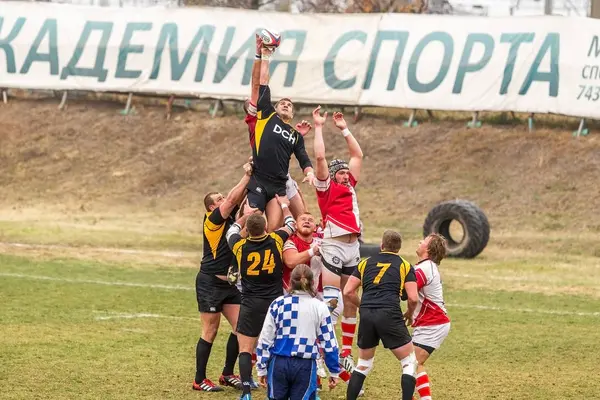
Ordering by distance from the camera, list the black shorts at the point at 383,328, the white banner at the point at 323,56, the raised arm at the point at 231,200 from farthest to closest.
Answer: the white banner at the point at 323,56, the raised arm at the point at 231,200, the black shorts at the point at 383,328

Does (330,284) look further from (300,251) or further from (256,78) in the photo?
(256,78)

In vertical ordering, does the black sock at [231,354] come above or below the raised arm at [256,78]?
below

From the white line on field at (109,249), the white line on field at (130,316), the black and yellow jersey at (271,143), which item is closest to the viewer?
the black and yellow jersey at (271,143)

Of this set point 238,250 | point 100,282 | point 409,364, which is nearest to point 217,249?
point 238,250

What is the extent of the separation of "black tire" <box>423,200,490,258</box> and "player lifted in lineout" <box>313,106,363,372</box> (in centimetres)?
1185

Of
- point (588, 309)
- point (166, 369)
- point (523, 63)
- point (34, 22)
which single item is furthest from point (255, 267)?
point (34, 22)

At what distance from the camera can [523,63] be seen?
3294cm

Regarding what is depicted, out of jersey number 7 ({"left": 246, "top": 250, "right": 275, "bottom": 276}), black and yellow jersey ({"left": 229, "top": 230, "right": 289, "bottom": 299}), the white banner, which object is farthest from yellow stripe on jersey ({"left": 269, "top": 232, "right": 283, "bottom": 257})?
the white banner

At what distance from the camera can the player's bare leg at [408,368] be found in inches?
475

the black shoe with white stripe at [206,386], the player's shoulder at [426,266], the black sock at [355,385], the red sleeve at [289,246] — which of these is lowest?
the black shoe with white stripe at [206,386]

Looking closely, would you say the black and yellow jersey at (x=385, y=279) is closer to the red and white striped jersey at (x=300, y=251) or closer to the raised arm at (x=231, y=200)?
the red and white striped jersey at (x=300, y=251)

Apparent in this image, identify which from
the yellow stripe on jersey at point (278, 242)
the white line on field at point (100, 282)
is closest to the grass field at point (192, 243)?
the white line on field at point (100, 282)

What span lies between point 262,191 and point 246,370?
8.15 ft

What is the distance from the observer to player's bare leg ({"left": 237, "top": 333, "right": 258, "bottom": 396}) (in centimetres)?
1252
